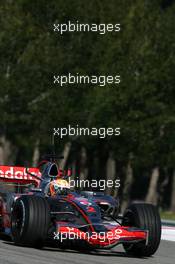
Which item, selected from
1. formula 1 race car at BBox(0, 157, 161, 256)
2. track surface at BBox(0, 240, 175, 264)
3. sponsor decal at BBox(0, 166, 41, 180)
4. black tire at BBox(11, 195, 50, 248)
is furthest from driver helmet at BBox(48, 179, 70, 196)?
sponsor decal at BBox(0, 166, 41, 180)

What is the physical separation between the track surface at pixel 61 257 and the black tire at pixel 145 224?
Result: 0.56 feet

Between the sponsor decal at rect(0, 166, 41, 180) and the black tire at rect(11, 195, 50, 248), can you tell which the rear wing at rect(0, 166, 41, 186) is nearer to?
the sponsor decal at rect(0, 166, 41, 180)

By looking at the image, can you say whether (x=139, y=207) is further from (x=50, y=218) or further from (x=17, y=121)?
(x=17, y=121)

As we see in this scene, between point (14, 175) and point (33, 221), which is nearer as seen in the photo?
point (33, 221)

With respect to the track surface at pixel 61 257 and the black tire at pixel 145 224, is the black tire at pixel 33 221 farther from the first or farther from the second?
the black tire at pixel 145 224

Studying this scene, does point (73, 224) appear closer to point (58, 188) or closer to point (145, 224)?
point (145, 224)

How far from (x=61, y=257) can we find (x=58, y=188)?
7.56 feet

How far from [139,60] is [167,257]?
26518 mm

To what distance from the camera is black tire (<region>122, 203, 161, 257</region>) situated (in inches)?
632

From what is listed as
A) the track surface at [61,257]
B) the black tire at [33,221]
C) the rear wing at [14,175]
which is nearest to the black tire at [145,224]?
the track surface at [61,257]

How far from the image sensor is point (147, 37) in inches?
1756

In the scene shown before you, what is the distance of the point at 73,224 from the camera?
15922 mm

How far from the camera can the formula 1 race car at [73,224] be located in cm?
1563

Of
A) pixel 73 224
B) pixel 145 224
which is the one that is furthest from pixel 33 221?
pixel 145 224
